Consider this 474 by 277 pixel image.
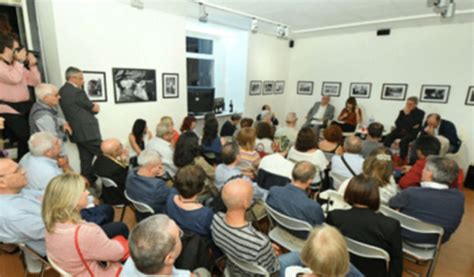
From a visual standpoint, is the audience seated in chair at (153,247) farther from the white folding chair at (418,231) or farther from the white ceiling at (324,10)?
the white ceiling at (324,10)

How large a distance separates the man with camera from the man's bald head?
9.67ft

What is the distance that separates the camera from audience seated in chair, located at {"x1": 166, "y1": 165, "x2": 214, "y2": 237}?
6.07 ft

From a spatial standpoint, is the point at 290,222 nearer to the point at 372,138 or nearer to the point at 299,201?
the point at 299,201

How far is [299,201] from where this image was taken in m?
2.01

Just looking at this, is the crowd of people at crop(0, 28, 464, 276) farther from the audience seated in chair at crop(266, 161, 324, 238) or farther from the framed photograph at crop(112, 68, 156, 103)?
the framed photograph at crop(112, 68, 156, 103)

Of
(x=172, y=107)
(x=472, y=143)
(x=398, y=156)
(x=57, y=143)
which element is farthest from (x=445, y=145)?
(x=57, y=143)

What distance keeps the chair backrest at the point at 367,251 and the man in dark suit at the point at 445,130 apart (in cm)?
422

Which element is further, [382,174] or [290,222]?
[382,174]

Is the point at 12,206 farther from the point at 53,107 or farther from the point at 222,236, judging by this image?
the point at 53,107

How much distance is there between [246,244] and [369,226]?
79cm

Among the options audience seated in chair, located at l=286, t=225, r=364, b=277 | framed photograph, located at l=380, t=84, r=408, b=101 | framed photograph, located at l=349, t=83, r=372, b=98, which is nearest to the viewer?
audience seated in chair, located at l=286, t=225, r=364, b=277

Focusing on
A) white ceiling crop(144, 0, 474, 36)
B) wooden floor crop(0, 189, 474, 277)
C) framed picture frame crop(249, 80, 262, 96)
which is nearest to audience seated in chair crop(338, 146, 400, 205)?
wooden floor crop(0, 189, 474, 277)

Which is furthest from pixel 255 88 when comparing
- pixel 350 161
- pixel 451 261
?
pixel 451 261

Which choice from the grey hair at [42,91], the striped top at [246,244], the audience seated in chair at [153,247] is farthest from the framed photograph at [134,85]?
the audience seated in chair at [153,247]
